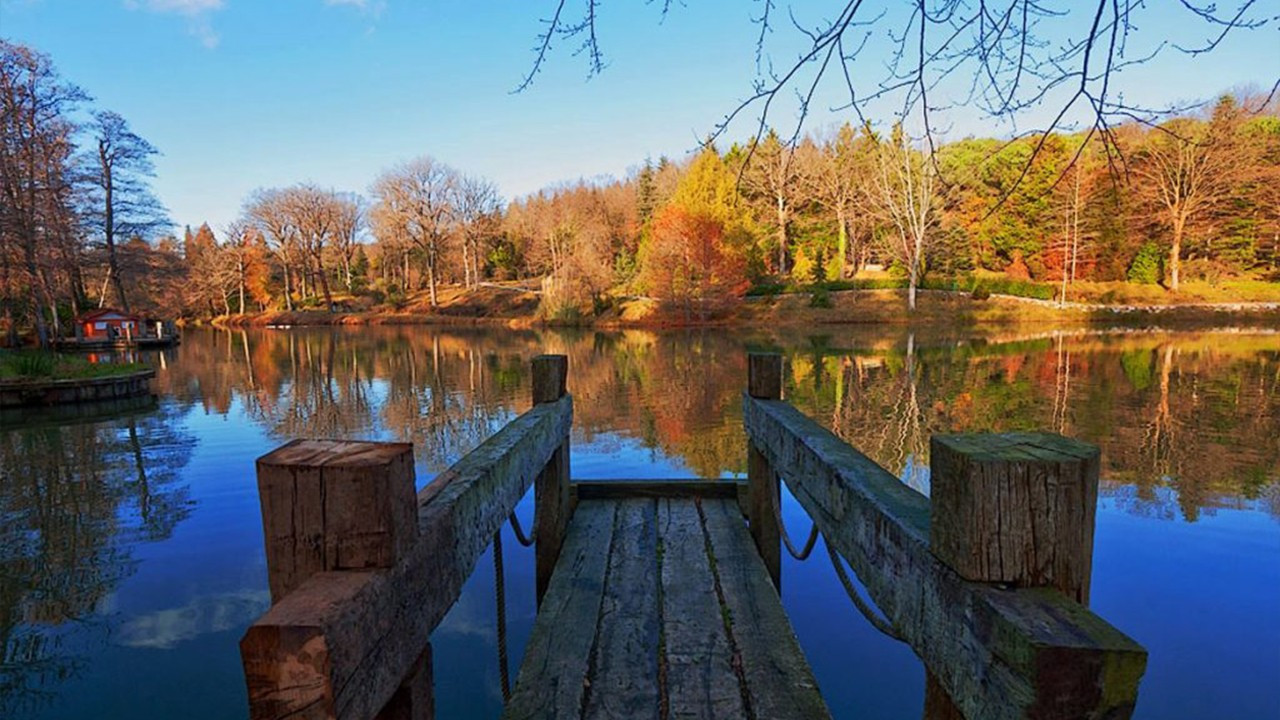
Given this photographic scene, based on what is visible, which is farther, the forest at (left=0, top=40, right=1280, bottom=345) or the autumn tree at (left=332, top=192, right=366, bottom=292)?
the autumn tree at (left=332, top=192, right=366, bottom=292)

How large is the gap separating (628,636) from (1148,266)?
2025 inches

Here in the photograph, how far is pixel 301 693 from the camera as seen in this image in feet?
3.52

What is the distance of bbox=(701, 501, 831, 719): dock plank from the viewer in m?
2.48

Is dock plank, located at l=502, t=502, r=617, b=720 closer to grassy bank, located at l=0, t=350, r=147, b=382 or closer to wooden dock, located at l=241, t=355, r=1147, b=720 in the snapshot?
wooden dock, located at l=241, t=355, r=1147, b=720

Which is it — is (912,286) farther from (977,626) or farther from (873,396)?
(977,626)

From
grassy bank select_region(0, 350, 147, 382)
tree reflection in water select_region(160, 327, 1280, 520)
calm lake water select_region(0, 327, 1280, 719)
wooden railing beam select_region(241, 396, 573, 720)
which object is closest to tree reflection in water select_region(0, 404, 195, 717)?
calm lake water select_region(0, 327, 1280, 719)

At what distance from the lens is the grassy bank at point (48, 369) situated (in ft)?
54.7

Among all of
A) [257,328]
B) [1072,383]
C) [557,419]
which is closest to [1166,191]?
[1072,383]

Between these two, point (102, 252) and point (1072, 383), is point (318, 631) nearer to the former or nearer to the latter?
point (1072, 383)

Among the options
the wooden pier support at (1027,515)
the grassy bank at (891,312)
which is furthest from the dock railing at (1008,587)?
the grassy bank at (891,312)

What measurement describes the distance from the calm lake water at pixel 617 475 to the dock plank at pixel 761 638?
1.27 meters

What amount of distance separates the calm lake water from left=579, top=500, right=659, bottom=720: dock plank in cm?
148

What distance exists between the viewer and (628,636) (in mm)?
3021

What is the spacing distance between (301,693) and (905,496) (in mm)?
1601
